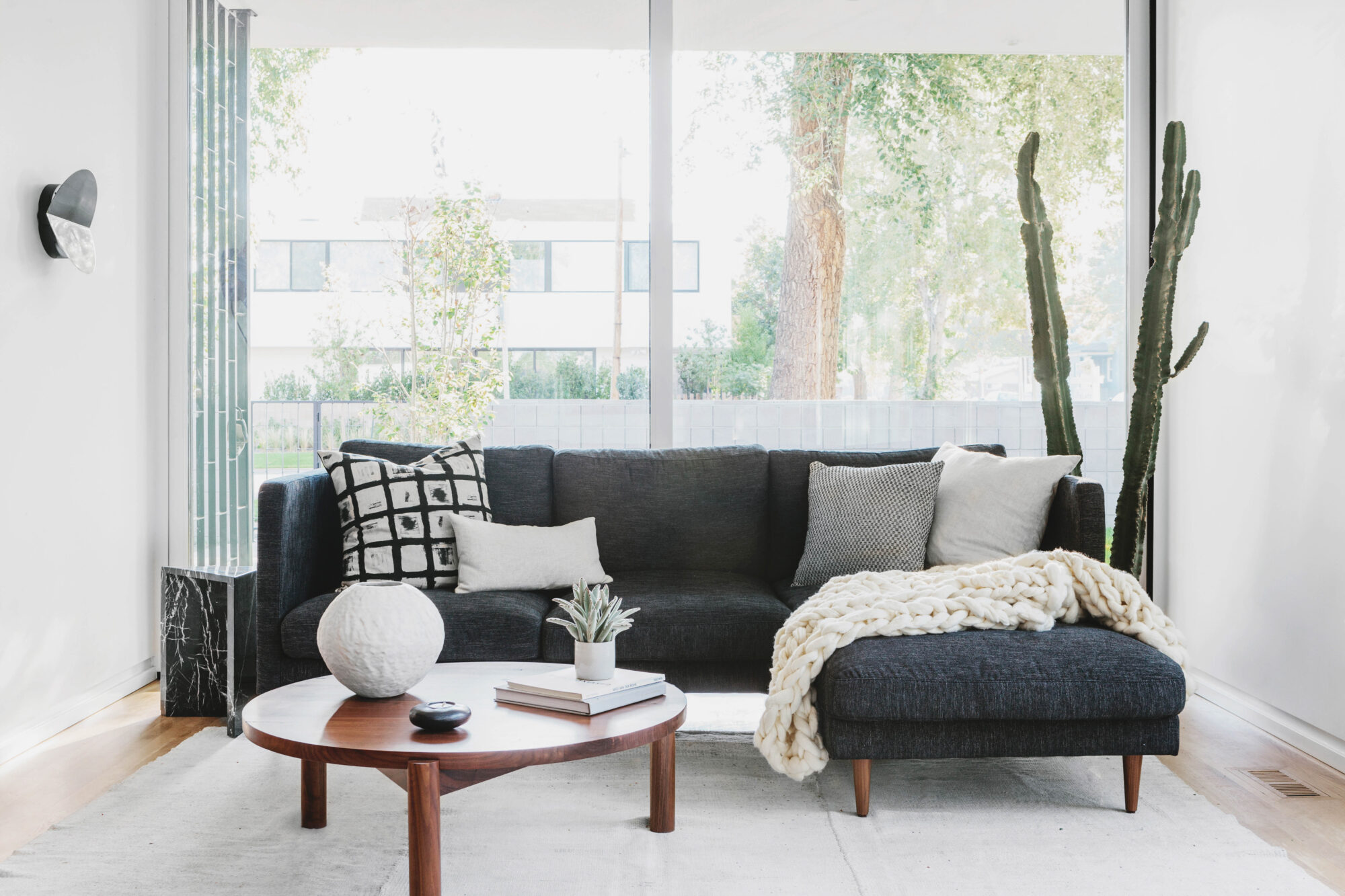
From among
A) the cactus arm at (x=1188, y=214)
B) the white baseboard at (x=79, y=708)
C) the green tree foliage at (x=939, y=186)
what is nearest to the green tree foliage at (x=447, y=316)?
the green tree foliage at (x=939, y=186)

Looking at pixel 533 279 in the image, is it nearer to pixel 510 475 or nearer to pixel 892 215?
pixel 510 475

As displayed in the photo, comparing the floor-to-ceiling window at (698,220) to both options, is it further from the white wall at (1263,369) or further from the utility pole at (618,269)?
the white wall at (1263,369)

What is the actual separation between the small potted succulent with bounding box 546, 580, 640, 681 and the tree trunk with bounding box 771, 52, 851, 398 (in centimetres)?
196

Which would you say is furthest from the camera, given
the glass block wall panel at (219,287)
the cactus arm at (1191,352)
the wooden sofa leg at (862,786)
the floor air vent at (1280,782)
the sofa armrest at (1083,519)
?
the glass block wall panel at (219,287)

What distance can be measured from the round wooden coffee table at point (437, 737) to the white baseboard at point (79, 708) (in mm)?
1102

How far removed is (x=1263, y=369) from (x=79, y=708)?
11.9 ft

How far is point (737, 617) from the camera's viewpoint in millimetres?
2748

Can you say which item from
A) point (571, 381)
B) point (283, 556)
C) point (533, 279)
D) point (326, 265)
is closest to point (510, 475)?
point (571, 381)

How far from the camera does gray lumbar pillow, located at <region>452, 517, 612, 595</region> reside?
117 inches

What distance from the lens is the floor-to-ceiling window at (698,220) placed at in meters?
3.84

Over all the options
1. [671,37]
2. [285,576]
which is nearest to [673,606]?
[285,576]

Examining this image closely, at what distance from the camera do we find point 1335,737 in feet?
8.97

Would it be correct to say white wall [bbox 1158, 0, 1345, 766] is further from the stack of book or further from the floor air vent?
the stack of book

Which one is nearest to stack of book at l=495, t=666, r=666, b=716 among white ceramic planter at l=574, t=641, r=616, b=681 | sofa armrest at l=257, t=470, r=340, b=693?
white ceramic planter at l=574, t=641, r=616, b=681
